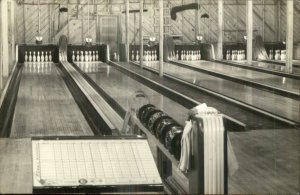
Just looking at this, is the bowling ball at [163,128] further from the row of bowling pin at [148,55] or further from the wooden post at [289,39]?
the row of bowling pin at [148,55]

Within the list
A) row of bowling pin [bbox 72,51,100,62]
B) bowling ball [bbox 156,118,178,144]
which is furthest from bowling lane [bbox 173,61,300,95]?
bowling ball [bbox 156,118,178,144]

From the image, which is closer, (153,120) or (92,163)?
(92,163)

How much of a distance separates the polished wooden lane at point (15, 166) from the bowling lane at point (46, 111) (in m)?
0.55

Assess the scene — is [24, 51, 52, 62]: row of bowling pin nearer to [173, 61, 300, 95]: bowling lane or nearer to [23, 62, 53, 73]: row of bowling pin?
[23, 62, 53, 73]: row of bowling pin

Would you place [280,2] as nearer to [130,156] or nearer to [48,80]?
[48,80]

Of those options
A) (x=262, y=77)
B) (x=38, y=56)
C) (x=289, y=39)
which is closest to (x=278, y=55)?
Answer: (x=289, y=39)

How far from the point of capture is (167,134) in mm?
5223

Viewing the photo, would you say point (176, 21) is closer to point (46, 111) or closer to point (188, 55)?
point (188, 55)

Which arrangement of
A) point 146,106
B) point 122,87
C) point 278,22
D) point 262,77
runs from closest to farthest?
point 146,106
point 122,87
point 262,77
point 278,22

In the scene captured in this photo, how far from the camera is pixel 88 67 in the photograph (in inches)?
700

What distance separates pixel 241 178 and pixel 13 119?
443 cm

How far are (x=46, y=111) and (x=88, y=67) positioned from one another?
28.0ft

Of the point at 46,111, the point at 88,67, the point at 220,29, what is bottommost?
the point at 46,111

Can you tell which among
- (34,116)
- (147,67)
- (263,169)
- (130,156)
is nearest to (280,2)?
(147,67)
